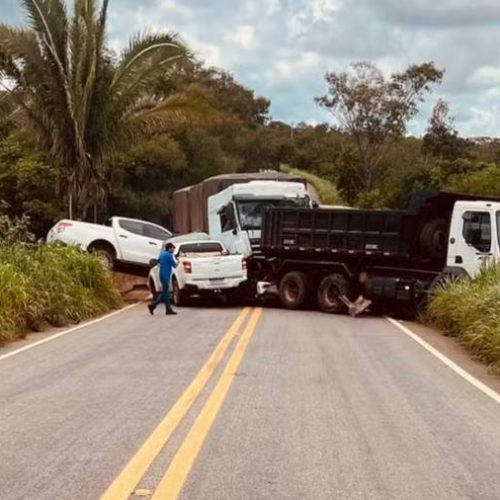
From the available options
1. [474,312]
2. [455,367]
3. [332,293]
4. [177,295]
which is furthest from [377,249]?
[455,367]

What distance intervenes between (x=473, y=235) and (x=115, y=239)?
37.2 ft

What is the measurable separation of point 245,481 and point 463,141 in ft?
Answer: 198

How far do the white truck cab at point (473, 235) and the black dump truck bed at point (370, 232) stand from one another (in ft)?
1.01

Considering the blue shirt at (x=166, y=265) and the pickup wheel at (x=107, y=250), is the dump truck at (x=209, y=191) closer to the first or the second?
the pickup wheel at (x=107, y=250)

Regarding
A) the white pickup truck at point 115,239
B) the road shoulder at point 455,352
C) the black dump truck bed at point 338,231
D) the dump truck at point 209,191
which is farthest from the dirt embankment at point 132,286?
the road shoulder at point 455,352

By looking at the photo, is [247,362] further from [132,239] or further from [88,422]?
[132,239]

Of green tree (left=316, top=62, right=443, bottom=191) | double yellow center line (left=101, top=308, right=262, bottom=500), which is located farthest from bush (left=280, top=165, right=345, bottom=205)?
double yellow center line (left=101, top=308, right=262, bottom=500)

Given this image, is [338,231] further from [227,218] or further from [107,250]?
[107,250]

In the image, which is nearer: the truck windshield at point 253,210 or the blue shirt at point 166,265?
the blue shirt at point 166,265

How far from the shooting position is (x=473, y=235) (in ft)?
72.5

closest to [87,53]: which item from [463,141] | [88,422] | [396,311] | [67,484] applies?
[396,311]

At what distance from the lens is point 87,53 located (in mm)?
28312

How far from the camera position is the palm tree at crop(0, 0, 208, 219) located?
28.1 m

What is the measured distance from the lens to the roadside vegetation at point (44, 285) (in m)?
18.4
